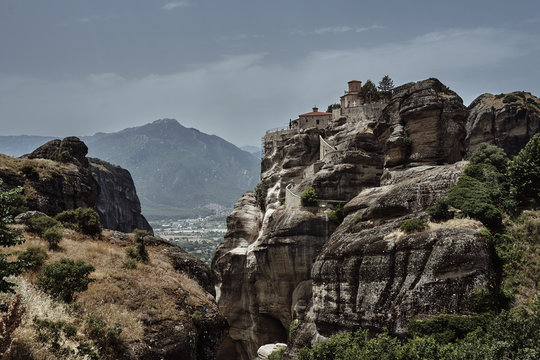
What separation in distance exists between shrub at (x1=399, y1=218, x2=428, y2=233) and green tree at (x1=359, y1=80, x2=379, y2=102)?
162 ft

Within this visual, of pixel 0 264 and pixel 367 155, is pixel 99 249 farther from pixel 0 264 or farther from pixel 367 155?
pixel 367 155

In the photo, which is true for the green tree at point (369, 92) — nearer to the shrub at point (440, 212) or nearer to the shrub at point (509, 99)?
the shrub at point (509, 99)

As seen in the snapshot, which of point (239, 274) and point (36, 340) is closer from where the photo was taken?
point (36, 340)

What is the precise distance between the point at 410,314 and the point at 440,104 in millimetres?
34308

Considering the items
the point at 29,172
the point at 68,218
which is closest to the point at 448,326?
the point at 68,218

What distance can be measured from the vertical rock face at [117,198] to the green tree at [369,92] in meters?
79.7

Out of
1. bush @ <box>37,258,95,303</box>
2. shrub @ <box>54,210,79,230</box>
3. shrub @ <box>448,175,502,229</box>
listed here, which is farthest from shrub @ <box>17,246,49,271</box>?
shrub @ <box>448,175,502,229</box>

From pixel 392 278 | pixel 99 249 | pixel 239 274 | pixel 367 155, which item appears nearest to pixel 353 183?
pixel 367 155

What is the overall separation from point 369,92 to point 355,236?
47082 mm

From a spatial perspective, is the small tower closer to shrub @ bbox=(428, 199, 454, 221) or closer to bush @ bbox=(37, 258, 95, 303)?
shrub @ bbox=(428, 199, 454, 221)

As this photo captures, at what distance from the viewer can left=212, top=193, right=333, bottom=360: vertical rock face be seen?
63.0 m

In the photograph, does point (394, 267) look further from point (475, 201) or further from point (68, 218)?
point (68, 218)

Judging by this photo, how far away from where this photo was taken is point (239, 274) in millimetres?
75375

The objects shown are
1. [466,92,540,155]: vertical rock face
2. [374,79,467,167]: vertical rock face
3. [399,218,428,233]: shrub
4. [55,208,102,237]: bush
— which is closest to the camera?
[55,208,102,237]: bush
